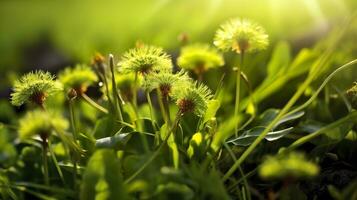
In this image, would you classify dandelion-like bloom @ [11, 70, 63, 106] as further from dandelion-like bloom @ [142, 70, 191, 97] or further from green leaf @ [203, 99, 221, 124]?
green leaf @ [203, 99, 221, 124]

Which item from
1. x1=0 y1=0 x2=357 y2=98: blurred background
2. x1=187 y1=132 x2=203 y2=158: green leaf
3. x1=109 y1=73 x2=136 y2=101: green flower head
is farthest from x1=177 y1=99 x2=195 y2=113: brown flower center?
x1=0 y1=0 x2=357 y2=98: blurred background

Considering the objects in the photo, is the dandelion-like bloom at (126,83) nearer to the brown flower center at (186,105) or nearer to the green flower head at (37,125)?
the brown flower center at (186,105)

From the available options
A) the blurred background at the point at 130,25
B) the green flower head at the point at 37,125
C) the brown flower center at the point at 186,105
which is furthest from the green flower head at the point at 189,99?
the blurred background at the point at 130,25

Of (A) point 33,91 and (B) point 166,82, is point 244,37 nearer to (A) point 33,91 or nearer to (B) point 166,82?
(B) point 166,82

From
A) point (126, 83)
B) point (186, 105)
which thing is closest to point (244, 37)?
point (186, 105)

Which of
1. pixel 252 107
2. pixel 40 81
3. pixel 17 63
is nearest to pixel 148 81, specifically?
pixel 40 81

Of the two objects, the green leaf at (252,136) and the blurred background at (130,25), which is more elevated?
the blurred background at (130,25)

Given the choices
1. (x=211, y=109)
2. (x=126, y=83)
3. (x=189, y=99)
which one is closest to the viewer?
(x=189, y=99)

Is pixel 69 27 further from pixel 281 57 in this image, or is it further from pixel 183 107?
pixel 183 107
